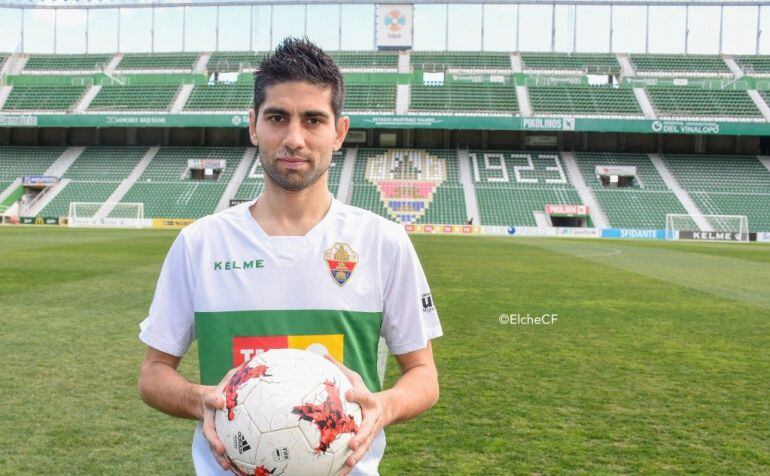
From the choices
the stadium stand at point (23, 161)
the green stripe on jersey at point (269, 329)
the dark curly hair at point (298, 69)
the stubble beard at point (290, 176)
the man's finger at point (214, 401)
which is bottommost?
the man's finger at point (214, 401)

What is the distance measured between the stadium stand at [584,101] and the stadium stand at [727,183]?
14.8ft

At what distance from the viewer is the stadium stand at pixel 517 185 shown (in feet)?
128

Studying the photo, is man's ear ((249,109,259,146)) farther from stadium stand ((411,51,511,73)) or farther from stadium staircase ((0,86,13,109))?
stadium staircase ((0,86,13,109))

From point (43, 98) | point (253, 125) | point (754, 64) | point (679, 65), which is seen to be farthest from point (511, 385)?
point (754, 64)

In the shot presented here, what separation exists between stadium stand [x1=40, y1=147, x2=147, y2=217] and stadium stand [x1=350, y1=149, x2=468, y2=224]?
1496cm

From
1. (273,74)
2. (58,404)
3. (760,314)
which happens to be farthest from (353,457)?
(760,314)

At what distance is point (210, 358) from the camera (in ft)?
6.32

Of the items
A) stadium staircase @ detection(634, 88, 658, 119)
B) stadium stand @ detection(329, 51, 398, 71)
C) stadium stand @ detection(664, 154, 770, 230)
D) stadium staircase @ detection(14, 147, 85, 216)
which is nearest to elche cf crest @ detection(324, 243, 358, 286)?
stadium stand @ detection(664, 154, 770, 230)

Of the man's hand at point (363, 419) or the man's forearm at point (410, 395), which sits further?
the man's forearm at point (410, 395)

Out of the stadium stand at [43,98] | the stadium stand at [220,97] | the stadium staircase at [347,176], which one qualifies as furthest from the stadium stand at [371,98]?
the stadium stand at [43,98]

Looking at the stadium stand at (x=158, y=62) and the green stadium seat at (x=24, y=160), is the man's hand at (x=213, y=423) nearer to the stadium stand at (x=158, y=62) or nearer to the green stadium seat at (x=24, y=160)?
the green stadium seat at (x=24, y=160)

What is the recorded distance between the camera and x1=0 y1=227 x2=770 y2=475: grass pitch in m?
3.72

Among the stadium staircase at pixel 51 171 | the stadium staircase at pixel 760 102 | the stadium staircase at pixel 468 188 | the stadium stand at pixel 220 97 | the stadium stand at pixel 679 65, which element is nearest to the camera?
the stadium staircase at pixel 468 188

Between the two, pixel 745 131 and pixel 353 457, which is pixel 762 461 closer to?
pixel 353 457
